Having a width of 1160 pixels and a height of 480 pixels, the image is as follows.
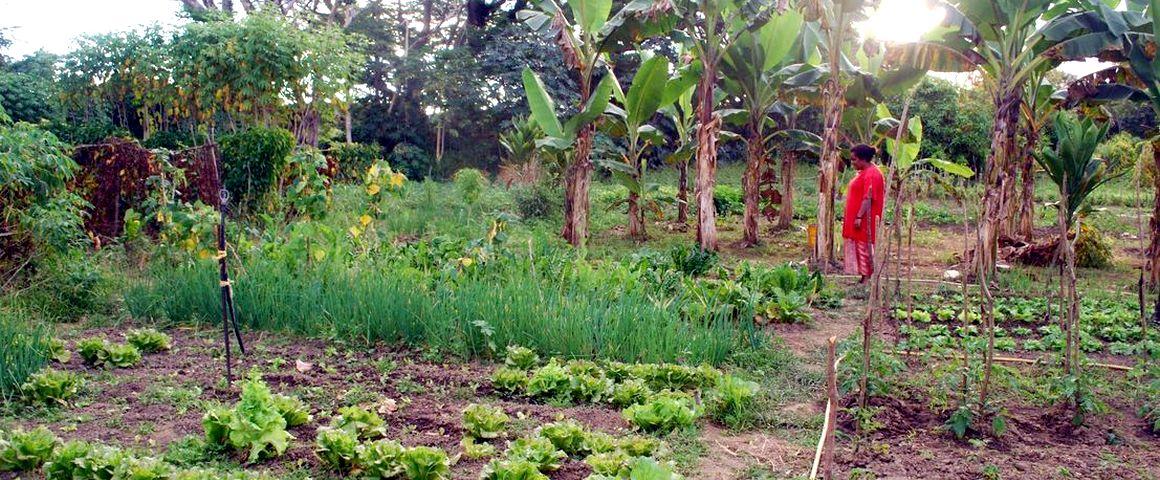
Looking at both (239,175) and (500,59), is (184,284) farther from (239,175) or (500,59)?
(500,59)

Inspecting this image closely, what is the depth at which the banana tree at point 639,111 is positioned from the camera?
1088 centimetres

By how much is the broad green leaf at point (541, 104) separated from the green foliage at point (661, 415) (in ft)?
22.7

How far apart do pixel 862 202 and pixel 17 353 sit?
663 centimetres

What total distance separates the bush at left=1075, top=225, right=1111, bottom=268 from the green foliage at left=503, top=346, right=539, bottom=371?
8.40m

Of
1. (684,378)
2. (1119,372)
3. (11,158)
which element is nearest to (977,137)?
(1119,372)

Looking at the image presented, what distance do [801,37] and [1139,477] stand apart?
9.09 m

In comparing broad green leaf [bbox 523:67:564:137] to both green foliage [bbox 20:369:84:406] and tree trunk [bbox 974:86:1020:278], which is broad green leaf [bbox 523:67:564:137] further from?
green foliage [bbox 20:369:84:406]

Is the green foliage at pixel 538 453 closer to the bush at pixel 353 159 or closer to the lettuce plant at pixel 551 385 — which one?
the lettuce plant at pixel 551 385

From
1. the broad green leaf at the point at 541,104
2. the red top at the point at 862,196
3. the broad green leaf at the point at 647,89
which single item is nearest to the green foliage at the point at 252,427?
the red top at the point at 862,196

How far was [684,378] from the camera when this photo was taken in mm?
4906

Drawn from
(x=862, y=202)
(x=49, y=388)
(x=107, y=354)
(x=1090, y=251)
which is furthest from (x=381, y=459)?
(x=1090, y=251)

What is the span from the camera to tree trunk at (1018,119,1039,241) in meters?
11.5

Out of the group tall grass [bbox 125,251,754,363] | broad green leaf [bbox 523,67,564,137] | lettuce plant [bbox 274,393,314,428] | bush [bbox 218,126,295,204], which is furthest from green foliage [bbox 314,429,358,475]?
broad green leaf [bbox 523,67,564,137]

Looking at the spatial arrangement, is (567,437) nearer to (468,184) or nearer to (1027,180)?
(468,184)
